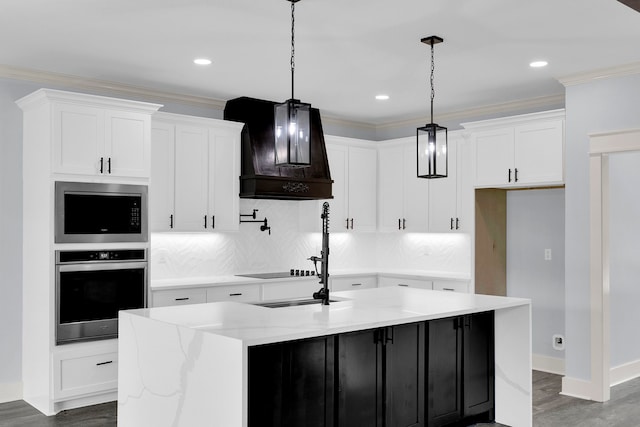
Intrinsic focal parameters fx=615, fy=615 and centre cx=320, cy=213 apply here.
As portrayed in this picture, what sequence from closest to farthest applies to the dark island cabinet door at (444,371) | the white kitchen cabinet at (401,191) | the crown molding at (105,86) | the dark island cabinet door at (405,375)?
the dark island cabinet door at (405,375) → the dark island cabinet door at (444,371) → the crown molding at (105,86) → the white kitchen cabinet at (401,191)

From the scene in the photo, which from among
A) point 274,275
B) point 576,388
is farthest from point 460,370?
point 274,275

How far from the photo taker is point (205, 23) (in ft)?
13.1

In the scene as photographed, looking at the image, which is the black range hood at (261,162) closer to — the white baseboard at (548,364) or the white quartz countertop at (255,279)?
the white quartz countertop at (255,279)

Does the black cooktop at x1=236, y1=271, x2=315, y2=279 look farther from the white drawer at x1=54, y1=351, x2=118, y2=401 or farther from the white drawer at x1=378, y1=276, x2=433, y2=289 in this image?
the white drawer at x1=54, y1=351, x2=118, y2=401

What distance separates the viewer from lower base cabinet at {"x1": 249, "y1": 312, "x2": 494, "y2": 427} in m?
3.14

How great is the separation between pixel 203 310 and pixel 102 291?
1.61m

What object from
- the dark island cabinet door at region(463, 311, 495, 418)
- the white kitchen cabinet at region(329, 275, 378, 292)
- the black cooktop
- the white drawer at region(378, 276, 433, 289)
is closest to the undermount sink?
the dark island cabinet door at region(463, 311, 495, 418)

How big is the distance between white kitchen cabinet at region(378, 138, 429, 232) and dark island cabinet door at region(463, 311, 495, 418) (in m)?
2.40

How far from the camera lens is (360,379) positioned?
11.6 feet

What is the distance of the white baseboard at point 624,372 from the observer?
18.2 feet

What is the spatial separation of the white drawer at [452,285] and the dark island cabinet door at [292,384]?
10.4 ft

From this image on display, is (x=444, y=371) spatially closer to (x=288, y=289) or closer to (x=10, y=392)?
(x=288, y=289)

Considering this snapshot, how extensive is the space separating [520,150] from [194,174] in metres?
3.08

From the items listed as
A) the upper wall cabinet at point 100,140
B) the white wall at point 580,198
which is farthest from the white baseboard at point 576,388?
the upper wall cabinet at point 100,140
